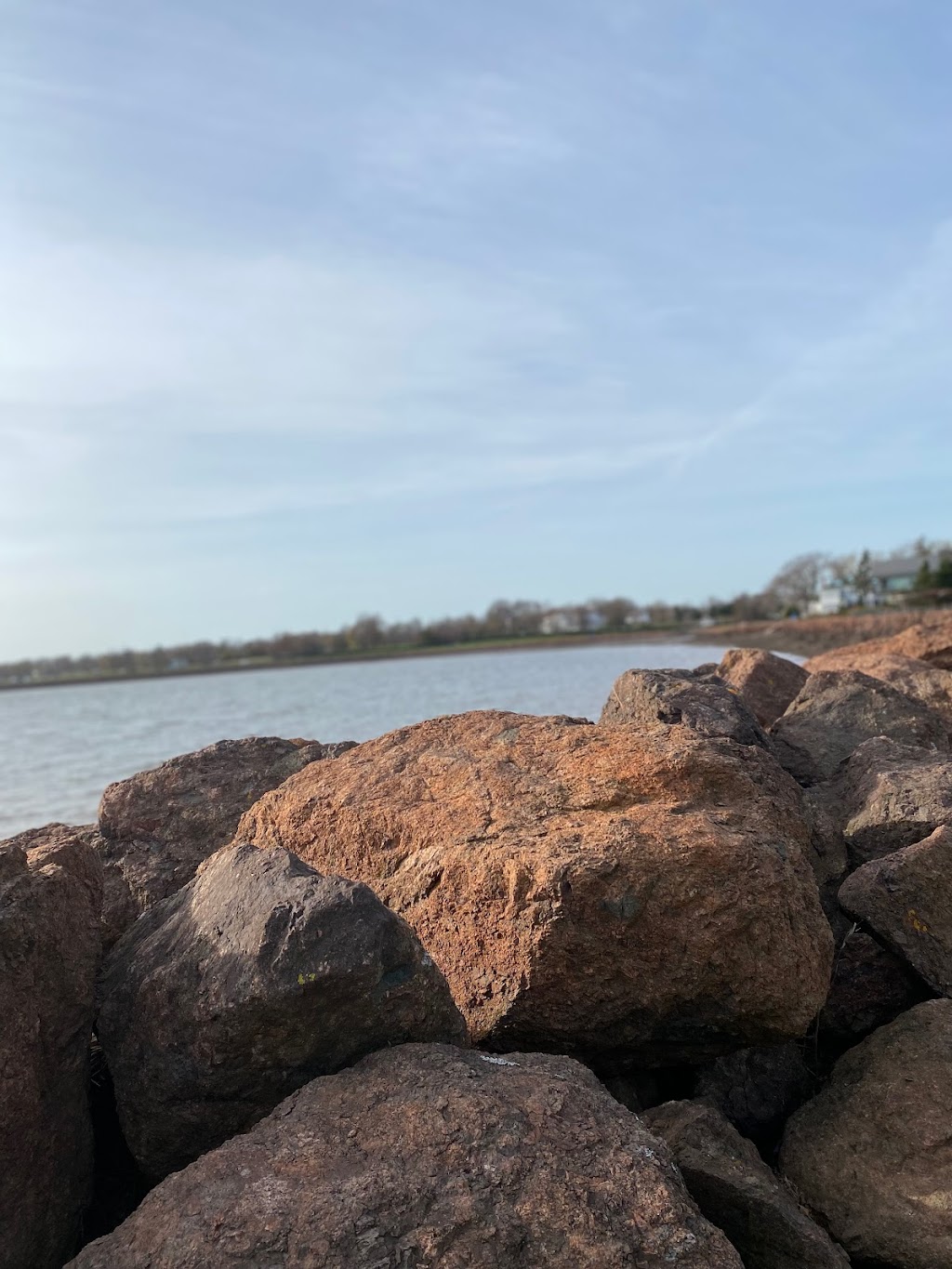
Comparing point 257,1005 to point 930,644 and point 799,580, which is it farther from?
point 799,580

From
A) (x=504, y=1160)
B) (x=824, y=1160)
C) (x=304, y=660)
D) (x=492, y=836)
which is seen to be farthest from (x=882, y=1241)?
(x=304, y=660)

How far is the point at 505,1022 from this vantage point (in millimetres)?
3719

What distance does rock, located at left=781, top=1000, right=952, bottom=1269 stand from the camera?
3.33 metres

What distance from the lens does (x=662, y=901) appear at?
141 inches

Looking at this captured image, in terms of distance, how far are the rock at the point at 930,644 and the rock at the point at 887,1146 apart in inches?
283

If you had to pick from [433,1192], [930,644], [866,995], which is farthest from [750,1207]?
[930,644]

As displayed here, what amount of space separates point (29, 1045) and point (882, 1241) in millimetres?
2866

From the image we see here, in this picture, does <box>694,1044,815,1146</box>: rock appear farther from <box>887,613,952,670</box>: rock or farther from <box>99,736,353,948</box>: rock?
<box>887,613,952,670</box>: rock

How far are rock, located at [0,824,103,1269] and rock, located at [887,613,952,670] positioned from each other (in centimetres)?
906

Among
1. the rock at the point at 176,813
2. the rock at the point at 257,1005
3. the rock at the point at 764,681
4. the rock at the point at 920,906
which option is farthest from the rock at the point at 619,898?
A: the rock at the point at 764,681

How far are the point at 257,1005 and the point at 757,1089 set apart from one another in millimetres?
2220

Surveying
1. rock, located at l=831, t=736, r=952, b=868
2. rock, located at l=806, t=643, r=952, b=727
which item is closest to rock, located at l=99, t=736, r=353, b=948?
rock, located at l=831, t=736, r=952, b=868

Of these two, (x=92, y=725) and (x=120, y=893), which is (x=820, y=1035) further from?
(x=92, y=725)

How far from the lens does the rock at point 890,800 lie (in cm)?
461
